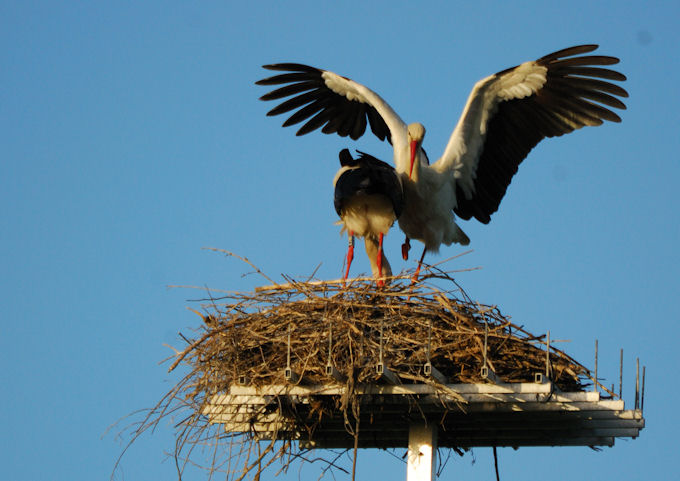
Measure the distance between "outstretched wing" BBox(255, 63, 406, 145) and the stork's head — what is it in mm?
791

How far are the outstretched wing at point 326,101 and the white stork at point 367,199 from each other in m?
1.48

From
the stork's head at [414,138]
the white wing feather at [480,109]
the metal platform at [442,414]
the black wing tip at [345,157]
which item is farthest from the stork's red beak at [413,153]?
the metal platform at [442,414]

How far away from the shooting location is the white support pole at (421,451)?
752 cm

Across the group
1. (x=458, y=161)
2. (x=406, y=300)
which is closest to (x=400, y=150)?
(x=458, y=161)

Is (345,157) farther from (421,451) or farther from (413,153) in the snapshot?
(421,451)

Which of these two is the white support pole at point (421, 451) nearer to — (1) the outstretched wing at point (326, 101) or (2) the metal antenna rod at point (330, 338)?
(2) the metal antenna rod at point (330, 338)

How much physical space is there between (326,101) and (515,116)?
2.17 m

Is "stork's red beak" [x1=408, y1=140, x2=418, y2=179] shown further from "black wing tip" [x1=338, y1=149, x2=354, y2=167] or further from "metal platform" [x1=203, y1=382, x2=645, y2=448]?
"metal platform" [x1=203, y1=382, x2=645, y2=448]

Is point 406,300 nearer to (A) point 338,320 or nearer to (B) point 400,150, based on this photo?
(A) point 338,320

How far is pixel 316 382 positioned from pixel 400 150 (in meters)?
3.09

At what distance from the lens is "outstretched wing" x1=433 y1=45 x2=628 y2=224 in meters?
9.73

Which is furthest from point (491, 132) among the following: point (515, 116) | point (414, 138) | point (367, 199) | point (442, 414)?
point (442, 414)

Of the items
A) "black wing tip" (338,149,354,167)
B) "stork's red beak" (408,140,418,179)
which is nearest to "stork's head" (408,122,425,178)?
"stork's red beak" (408,140,418,179)

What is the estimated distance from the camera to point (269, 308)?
7.84 meters
